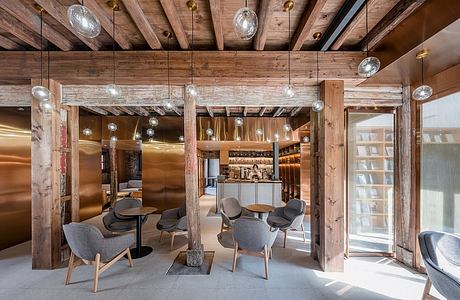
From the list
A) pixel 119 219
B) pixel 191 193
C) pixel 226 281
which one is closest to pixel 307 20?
pixel 191 193

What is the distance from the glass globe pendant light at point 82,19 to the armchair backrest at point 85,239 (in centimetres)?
249

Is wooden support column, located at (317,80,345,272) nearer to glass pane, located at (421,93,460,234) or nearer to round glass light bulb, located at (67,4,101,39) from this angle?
glass pane, located at (421,93,460,234)

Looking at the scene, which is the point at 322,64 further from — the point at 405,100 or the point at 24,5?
the point at 24,5

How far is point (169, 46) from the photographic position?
11.6ft

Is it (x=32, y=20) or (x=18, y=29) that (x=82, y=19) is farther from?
(x=18, y=29)

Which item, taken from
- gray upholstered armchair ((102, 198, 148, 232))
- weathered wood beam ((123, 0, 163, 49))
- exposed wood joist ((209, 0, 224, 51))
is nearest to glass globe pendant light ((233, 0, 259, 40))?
exposed wood joist ((209, 0, 224, 51))

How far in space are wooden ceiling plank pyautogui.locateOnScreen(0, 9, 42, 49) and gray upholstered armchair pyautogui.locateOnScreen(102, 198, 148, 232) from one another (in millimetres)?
3174

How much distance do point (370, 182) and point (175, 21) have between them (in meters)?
4.34

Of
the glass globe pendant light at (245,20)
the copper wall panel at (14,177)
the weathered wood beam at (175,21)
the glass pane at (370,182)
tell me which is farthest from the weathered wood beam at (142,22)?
the copper wall panel at (14,177)

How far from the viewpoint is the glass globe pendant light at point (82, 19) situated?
1634 millimetres

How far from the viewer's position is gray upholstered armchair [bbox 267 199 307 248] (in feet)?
14.5

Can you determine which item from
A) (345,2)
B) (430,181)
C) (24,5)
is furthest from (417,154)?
(24,5)

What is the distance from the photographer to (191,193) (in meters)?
3.66

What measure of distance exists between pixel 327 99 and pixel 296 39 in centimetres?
109
